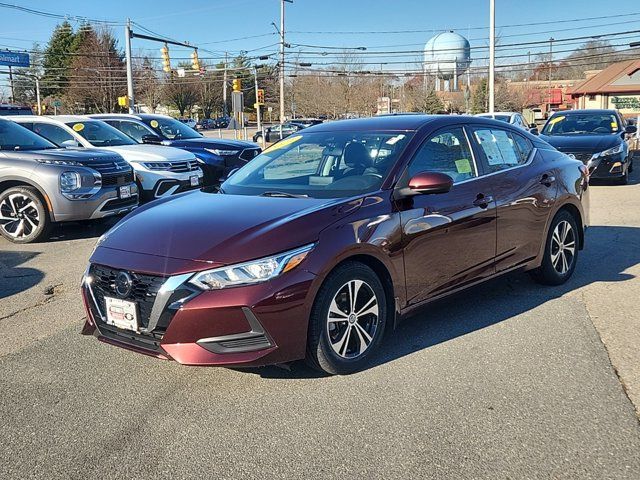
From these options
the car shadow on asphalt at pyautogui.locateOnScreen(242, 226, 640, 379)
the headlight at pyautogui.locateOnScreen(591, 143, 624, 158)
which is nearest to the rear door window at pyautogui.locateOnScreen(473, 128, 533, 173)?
the car shadow on asphalt at pyautogui.locateOnScreen(242, 226, 640, 379)

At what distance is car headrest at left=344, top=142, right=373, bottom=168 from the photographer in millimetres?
4555

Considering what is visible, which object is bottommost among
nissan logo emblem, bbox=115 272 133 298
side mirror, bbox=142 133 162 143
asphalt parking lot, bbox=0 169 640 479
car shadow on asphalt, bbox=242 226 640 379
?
asphalt parking lot, bbox=0 169 640 479

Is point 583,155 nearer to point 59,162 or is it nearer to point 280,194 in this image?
point 59,162

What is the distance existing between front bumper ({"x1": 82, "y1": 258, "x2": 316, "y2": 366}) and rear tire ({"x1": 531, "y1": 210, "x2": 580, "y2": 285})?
3.01m

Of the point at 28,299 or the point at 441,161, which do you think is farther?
the point at 28,299

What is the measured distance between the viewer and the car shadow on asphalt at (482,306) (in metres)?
4.27

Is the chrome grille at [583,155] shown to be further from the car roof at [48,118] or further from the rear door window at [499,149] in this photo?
the car roof at [48,118]

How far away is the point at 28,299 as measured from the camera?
19.2 feet

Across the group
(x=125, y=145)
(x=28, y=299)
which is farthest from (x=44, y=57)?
(x=28, y=299)

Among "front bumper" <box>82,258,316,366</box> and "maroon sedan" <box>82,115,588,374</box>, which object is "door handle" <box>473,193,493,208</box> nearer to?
"maroon sedan" <box>82,115,588,374</box>

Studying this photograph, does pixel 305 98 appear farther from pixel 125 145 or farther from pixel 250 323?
pixel 250 323

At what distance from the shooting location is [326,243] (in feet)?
12.0

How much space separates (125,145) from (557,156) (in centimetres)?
810

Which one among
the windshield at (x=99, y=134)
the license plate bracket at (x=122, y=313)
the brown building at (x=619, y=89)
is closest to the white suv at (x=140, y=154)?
the windshield at (x=99, y=134)
